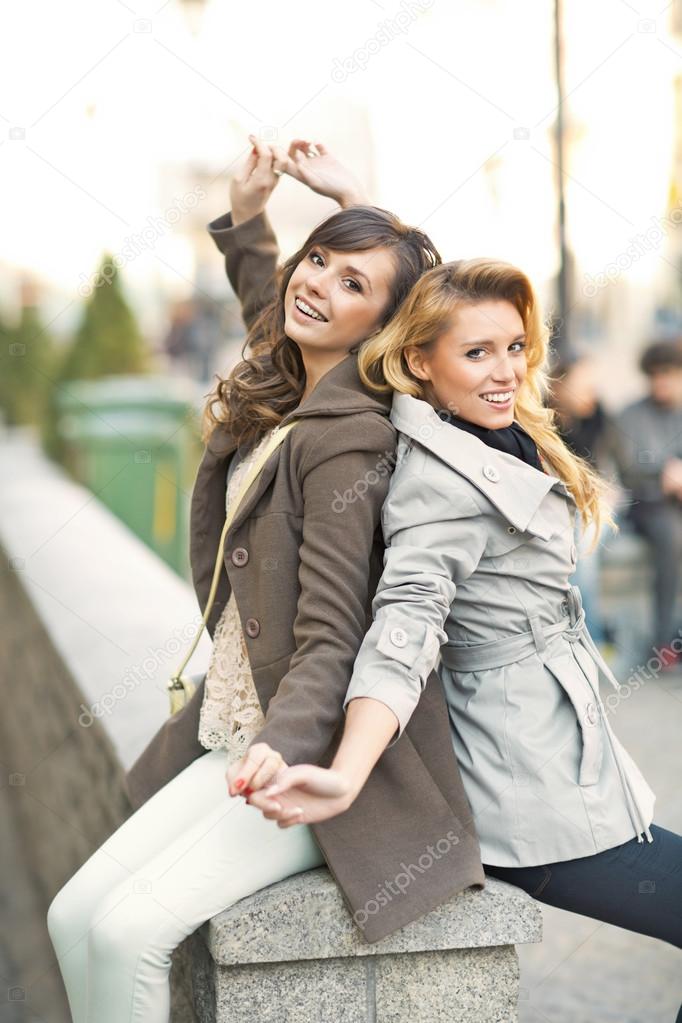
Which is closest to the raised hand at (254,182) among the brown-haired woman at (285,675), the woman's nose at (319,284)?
the brown-haired woman at (285,675)

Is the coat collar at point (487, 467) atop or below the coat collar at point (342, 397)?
below

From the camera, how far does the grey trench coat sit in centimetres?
197

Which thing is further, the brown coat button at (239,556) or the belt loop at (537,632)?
the brown coat button at (239,556)

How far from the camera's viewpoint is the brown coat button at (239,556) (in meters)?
2.16

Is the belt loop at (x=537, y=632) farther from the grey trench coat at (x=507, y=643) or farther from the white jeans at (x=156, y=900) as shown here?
the white jeans at (x=156, y=900)

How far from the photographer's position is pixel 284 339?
2414mm

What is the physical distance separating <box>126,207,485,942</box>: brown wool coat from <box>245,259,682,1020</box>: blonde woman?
0.04 m

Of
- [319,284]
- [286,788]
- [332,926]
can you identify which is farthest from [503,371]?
[332,926]

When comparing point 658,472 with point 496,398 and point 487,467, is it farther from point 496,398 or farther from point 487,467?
point 487,467

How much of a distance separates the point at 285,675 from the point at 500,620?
379 mm

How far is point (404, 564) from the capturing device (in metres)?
1.92

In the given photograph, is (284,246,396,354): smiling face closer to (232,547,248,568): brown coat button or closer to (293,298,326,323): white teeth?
(293,298,326,323): white teeth

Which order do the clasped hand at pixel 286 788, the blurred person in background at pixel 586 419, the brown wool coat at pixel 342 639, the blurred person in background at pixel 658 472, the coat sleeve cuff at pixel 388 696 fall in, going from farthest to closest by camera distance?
the blurred person in background at pixel 658 472
the blurred person in background at pixel 586 419
the brown wool coat at pixel 342 639
the coat sleeve cuff at pixel 388 696
the clasped hand at pixel 286 788

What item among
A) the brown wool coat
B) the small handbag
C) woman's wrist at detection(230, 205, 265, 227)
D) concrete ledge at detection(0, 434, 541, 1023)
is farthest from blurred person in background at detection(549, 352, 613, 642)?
the brown wool coat
